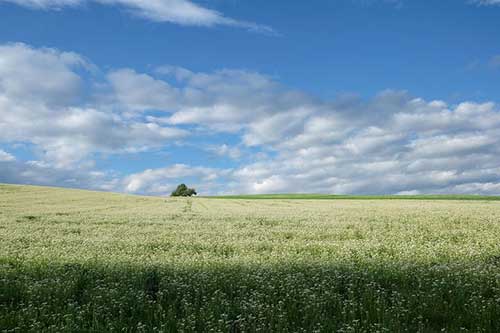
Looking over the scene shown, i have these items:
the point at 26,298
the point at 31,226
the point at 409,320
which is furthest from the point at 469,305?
the point at 31,226

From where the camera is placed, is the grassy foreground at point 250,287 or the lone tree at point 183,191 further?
the lone tree at point 183,191

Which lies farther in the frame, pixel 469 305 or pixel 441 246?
pixel 441 246

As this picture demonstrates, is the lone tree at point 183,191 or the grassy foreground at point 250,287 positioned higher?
the lone tree at point 183,191

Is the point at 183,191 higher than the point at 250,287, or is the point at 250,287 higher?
the point at 183,191

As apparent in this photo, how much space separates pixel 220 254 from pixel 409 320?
8274mm

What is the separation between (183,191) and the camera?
13712 centimetres

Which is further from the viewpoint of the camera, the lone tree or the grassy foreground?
the lone tree

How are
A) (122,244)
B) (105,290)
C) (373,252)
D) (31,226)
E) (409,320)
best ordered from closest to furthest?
(409,320) < (105,290) < (373,252) < (122,244) < (31,226)

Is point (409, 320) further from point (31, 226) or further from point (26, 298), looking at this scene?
point (31, 226)

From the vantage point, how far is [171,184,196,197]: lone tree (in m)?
137

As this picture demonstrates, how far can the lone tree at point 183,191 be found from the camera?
137125 mm

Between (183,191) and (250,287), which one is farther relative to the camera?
(183,191)

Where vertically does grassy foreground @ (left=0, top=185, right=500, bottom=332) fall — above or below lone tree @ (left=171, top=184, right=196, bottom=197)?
below

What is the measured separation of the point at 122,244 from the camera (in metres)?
18.5
